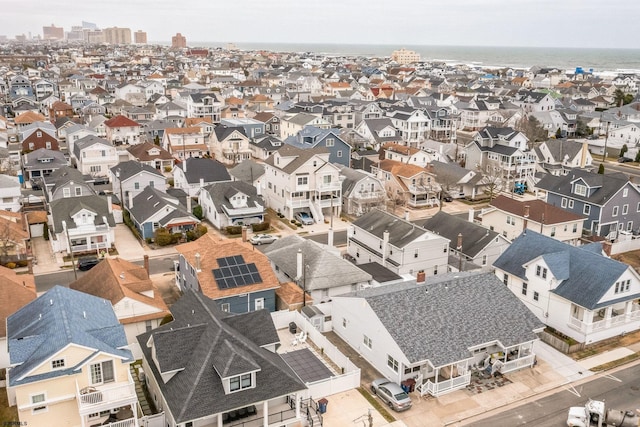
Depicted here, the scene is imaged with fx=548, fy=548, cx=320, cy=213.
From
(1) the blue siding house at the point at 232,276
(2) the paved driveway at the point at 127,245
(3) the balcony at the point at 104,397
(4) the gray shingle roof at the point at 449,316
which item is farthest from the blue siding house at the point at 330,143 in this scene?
(3) the balcony at the point at 104,397

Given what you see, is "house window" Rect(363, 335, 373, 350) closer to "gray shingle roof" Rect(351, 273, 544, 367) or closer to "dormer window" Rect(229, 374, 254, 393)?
"gray shingle roof" Rect(351, 273, 544, 367)

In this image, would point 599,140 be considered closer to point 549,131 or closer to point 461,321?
point 549,131

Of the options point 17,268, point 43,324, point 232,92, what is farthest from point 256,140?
point 43,324

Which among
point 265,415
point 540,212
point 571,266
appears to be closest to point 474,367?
point 571,266

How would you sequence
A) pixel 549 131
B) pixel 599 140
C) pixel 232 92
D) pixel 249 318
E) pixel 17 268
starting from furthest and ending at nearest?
pixel 232 92, pixel 549 131, pixel 599 140, pixel 17 268, pixel 249 318

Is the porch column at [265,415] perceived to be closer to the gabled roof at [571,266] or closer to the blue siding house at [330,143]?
the gabled roof at [571,266]

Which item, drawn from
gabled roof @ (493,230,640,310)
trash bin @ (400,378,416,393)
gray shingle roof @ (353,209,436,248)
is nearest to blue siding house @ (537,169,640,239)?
gabled roof @ (493,230,640,310)

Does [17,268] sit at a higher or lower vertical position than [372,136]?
lower
